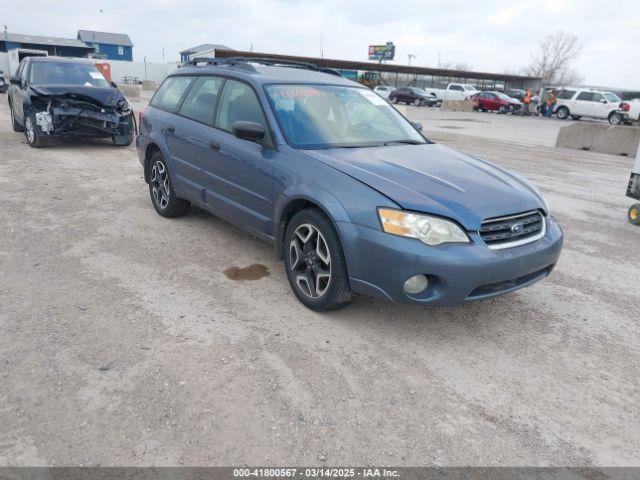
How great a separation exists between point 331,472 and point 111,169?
24.3ft

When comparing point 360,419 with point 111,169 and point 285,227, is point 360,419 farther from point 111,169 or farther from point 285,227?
point 111,169

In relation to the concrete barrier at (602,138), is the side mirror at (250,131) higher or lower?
higher

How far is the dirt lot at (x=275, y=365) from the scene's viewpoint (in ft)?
7.94

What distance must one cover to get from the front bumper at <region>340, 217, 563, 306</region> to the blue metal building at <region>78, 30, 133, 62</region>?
86825 millimetres

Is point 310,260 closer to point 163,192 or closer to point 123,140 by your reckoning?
point 163,192

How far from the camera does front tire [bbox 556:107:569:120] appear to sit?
3316 cm

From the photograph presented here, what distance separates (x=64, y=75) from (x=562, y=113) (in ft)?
105

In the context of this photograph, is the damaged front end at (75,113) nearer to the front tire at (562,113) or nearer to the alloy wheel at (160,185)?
the alloy wheel at (160,185)

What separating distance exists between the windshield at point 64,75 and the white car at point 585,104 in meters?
28.5

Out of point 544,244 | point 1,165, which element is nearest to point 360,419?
point 544,244

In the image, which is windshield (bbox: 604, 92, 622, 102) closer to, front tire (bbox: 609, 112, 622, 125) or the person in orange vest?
front tire (bbox: 609, 112, 622, 125)

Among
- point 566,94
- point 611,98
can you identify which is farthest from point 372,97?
point 566,94

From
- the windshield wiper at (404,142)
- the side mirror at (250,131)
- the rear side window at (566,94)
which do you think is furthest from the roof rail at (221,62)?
the rear side window at (566,94)

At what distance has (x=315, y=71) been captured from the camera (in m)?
5.20
